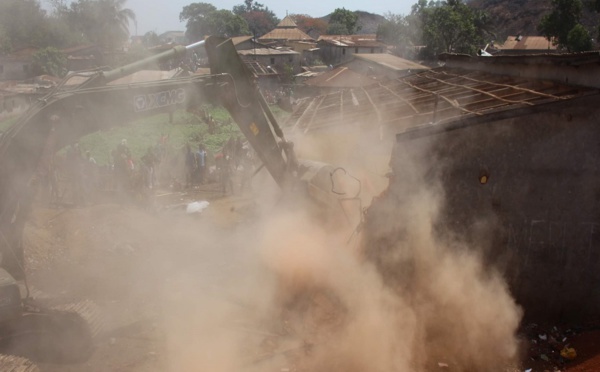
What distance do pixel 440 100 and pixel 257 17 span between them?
92.7 metres

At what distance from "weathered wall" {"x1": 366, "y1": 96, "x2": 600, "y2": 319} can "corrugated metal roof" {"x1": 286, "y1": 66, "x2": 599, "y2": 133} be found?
0.45 metres

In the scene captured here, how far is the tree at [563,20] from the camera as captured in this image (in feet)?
113

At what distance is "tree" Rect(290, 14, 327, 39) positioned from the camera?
91062 mm

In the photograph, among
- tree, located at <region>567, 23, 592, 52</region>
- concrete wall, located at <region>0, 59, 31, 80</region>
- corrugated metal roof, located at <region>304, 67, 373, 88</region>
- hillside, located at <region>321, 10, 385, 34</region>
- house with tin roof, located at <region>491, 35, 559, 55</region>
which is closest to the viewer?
corrugated metal roof, located at <region>304, 67, 373, 88</region>

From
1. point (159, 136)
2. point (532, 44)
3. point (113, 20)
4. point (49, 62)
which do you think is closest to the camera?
point (159, 136)

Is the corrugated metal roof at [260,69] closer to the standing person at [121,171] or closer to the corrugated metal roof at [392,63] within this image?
the corrugated metal roof at [392,63]

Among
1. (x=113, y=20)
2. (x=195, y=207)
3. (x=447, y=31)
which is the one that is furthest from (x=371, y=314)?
(x=447, y=31)

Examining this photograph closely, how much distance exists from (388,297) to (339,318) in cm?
81

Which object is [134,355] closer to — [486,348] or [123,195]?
[486,348]

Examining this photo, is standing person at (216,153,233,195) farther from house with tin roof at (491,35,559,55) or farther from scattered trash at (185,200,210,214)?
house with tin roof at (491,35,559,55)

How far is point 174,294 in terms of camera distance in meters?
8.77

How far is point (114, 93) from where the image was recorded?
20.8ft

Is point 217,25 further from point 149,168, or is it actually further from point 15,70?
point 149,168

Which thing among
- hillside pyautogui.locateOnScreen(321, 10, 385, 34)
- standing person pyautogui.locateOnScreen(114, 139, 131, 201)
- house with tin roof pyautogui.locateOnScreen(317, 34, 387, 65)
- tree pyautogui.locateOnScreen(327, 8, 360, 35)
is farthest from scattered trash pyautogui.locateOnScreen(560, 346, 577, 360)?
hillside pyautogui.locateOnScreen(321, 10, 385, 34)
